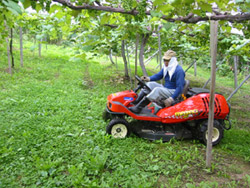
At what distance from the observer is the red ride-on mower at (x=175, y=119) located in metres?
3.96

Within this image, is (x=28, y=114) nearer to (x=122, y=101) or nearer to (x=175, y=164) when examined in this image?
(x=122, y=101)

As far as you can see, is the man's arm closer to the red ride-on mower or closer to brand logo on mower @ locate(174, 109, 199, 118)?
the red ride-on mower

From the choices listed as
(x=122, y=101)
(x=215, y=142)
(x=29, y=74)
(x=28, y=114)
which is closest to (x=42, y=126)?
(x=28, y=114)

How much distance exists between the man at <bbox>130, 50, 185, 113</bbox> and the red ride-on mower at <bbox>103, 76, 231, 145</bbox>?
0.46ft

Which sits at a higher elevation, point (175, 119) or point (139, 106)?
point (139, 106)

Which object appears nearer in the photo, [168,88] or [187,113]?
[187,113]

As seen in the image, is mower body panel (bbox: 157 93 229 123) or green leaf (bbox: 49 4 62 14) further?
mower body panel (bbox: 157 93 229 123)

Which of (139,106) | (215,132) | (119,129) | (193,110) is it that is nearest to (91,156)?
(119,129)

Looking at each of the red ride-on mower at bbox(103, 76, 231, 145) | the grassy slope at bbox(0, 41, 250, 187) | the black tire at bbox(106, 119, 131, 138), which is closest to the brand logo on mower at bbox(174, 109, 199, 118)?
the red ride-on mower at bbox(103, 76, 231, 145)

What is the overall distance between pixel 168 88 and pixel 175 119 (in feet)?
2.45

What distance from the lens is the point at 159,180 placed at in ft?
9.57

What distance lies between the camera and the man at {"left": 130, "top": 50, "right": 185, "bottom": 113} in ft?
13.6

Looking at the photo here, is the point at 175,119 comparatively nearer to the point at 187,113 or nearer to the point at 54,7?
the point at 187,113

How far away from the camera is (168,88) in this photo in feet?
14.6
